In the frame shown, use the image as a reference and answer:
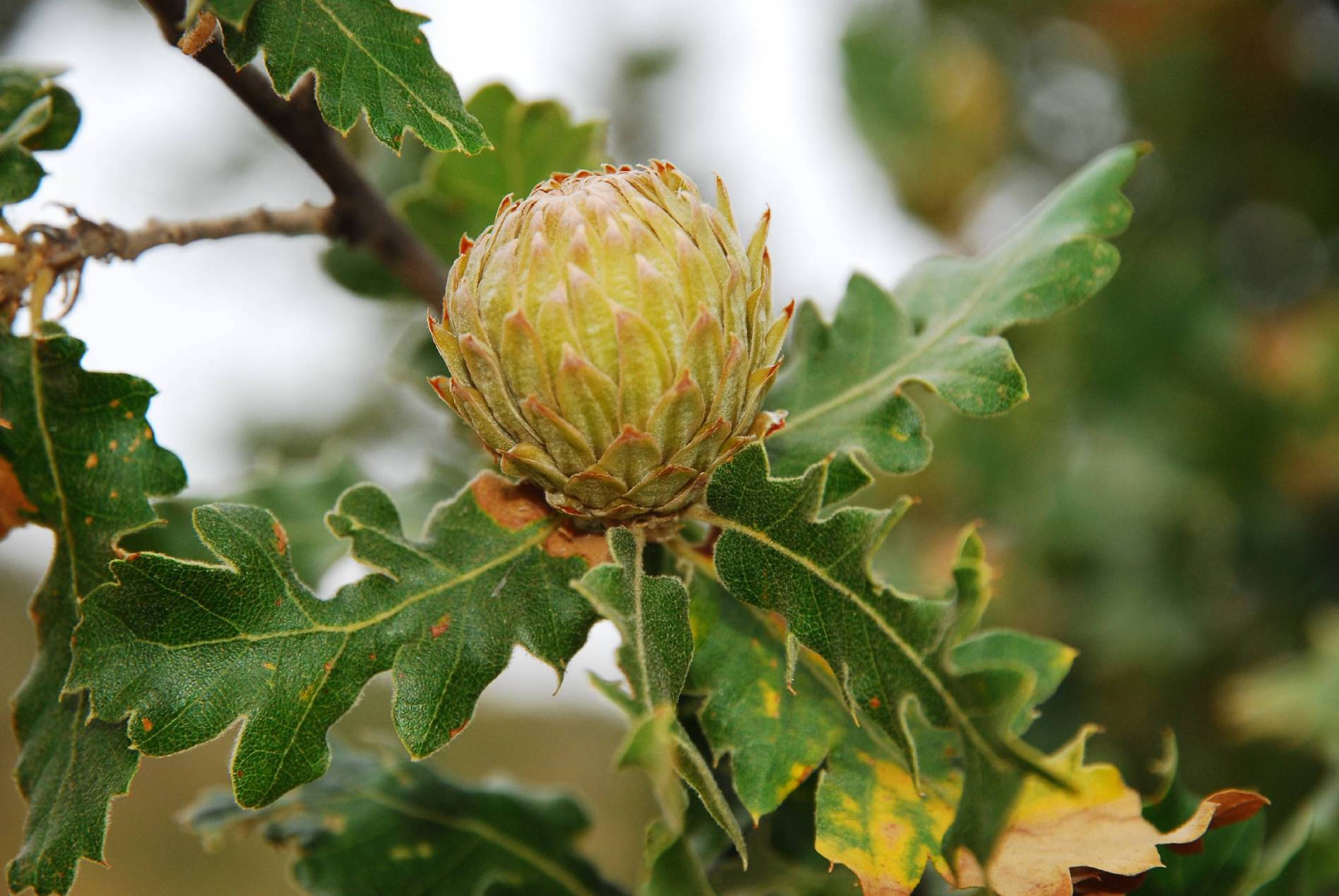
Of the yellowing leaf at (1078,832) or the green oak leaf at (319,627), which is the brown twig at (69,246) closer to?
the green oak leaf at (319,627)

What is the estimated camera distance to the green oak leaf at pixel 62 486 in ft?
3.16

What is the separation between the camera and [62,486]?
1.00 metres

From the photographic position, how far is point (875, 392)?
111cm

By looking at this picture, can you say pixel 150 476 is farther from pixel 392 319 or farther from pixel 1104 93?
pixel 1104 93

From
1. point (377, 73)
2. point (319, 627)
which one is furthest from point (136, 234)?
point (319, 627)

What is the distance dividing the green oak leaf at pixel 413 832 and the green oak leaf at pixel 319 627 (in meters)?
0.56

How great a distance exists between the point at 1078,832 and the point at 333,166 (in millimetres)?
1034

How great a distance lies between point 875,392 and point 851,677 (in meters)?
0.32

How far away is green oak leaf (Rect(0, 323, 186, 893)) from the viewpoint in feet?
3.16

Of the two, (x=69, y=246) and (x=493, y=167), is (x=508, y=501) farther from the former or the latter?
(x=493, y=167)

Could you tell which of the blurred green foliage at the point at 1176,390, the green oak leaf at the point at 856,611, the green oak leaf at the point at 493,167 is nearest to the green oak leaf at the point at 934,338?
the green oak leaf at the point at 856,611

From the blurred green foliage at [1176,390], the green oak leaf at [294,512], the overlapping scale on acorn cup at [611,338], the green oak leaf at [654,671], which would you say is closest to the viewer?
the green oak leaf at [654,671]

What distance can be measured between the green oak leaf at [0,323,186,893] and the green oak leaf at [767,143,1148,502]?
0.62 m

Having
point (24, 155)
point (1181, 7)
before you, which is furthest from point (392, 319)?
point (24, 155)
